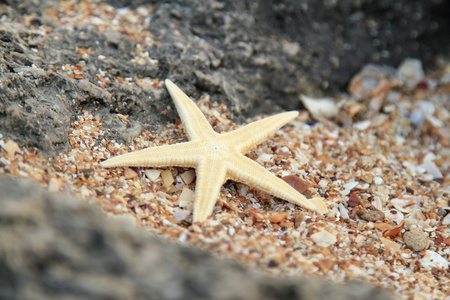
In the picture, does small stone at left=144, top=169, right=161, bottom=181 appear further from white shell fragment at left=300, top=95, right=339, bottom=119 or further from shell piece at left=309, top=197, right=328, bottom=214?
white shell fragment at left=300, top=95, right=339, bottom=119

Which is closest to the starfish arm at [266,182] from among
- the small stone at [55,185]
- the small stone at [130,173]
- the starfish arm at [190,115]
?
the starfish arm at [190,115]

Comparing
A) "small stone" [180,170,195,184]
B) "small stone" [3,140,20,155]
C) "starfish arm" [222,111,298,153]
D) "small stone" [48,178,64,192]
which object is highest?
"starfish arm" [222,111,298,153]

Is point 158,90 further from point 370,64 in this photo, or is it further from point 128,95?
point 370,64

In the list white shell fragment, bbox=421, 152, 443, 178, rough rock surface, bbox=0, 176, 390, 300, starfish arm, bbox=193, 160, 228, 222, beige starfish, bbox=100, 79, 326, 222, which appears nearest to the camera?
rough rock surface, bbox=0, 176, 390, 300

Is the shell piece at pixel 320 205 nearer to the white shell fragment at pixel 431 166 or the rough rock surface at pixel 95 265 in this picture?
the rough rock surface at pixel 95 265

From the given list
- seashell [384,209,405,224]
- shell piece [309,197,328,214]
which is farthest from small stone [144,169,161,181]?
seashell [384,209,405,224]

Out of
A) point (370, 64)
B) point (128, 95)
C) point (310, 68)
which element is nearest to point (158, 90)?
point (128, 95)

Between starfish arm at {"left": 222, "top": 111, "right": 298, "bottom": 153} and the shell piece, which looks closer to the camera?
the shell piece
